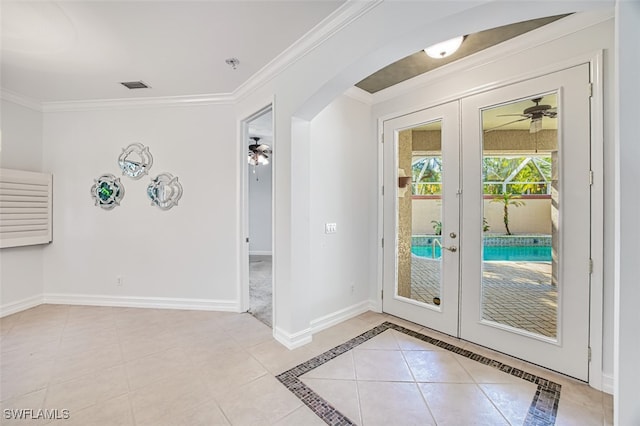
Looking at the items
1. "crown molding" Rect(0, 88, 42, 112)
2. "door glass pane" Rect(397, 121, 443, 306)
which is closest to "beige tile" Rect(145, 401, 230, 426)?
"door glass pane" Rect(397, 121, 443, 306)

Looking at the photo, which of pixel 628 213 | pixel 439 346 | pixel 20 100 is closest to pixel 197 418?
pixel 439 346

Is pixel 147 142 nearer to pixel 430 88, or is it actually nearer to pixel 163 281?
pixel 163 281

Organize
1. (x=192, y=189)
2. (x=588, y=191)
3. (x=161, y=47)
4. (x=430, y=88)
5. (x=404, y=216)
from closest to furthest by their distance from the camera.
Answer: (x=588, y=191) < (x=161, y=47) < (x=430, y=88) < (x=404, y=216) < (x=192, y=189)

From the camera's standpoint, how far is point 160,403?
1771mm

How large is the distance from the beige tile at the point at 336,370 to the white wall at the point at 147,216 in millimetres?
1601

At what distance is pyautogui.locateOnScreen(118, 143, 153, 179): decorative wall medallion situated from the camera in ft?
11.2

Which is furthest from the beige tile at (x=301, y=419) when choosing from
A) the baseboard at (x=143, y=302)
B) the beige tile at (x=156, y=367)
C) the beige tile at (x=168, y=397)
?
the baseboard at (x=143, y=302)

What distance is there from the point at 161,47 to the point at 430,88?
2543mm

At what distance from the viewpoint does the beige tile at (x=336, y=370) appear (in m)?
2.06

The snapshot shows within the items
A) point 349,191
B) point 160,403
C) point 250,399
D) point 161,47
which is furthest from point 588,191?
point 161,47

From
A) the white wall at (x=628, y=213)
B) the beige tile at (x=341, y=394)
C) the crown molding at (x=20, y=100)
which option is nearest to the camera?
the white wall at (x=628, y=213)

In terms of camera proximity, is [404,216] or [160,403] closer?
[160,403]

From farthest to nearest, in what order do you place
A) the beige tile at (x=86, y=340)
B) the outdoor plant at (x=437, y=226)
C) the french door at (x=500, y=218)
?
the outdoor plant at (x=437, y=226), the beige tile at (x=86, y=340), the french door at (x=500, y=218)

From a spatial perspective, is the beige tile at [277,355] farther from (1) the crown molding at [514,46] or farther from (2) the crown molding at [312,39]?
(1) the crown molding at [514,46]
